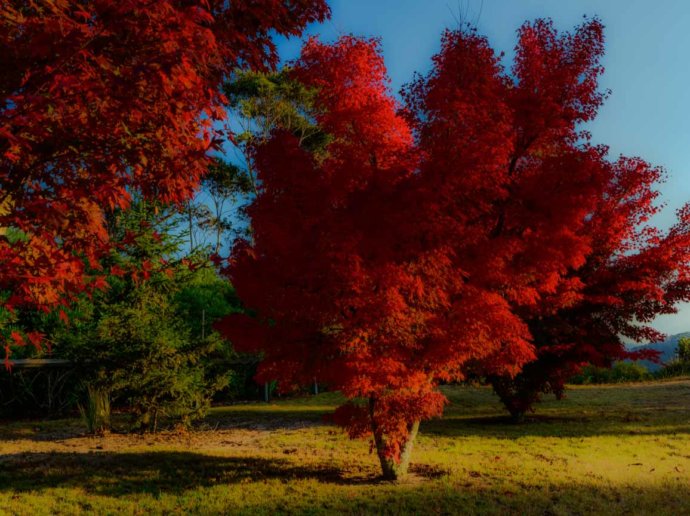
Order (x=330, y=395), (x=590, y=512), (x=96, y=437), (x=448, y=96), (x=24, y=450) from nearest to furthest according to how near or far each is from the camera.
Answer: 1. (x=590, y=512)
2. (x=448, y=96)
3. (x=24, y=450)
4. (x=96, y=437)
5. (x=330, y=395)

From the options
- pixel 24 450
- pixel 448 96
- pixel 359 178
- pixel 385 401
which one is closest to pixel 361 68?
pixel 448 96

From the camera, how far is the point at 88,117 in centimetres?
502

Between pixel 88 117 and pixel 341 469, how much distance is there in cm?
631

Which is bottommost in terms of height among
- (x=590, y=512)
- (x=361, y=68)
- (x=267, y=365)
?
(x=590, y=512)

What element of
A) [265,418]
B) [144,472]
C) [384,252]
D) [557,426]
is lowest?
[557,426]

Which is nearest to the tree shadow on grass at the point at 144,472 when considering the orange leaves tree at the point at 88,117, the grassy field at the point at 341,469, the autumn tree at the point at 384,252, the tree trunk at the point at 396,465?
the grassy field at the point at 341,469

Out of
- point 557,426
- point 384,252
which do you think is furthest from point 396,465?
point 557,426

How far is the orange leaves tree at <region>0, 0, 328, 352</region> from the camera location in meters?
4.59

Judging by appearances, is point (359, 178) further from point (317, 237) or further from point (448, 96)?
point (448, 96)

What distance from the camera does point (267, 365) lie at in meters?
7.62

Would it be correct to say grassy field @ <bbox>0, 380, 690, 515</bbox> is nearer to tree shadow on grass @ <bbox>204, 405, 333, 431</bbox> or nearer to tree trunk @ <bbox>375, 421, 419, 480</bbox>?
tree shadow on grass @ <bbox>204, 405, 333, 431</bbox>

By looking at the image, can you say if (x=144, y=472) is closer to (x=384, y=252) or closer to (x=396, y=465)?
(x=396, y=465)

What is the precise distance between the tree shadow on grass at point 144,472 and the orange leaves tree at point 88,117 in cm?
362

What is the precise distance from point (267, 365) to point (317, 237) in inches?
72.9
